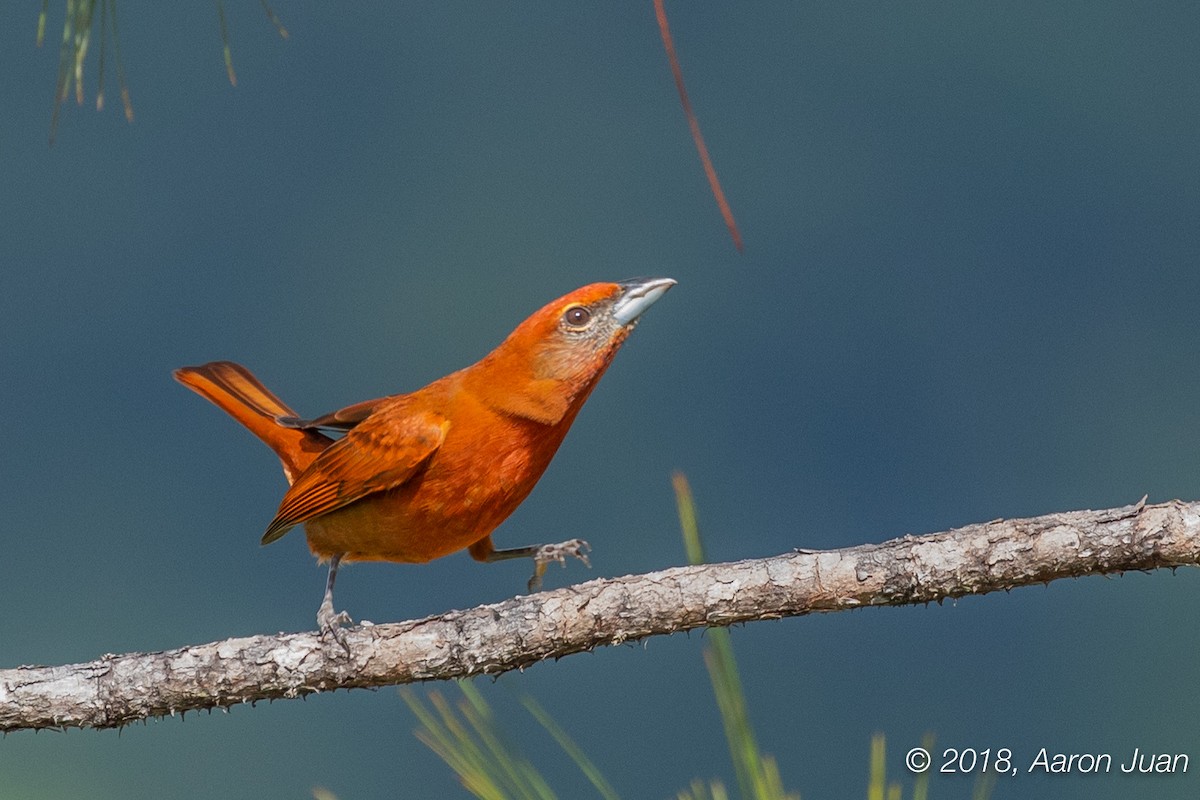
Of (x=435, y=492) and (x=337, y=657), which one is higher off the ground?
(x=435, y=492)

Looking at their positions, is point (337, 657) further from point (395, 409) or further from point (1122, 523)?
point (1122, 523)

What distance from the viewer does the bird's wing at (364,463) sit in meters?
3.43

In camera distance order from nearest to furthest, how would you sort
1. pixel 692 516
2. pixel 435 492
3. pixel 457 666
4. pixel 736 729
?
pixel 736 729, pixel 692 516, pixel 457 666, pixel 435 492

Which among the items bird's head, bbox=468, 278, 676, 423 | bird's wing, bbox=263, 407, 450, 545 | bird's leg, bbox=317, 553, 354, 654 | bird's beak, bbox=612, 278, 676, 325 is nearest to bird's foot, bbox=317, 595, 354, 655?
bird's leg, bbox=317, 553, 354, 654

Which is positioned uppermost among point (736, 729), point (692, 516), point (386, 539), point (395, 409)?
point (395, 409)

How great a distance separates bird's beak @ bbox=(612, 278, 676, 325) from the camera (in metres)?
3.38

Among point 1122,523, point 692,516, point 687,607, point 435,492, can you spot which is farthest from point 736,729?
point 435,492

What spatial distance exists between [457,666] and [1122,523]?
1.58m

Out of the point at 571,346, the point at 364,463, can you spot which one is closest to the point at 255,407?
the point at 364,463

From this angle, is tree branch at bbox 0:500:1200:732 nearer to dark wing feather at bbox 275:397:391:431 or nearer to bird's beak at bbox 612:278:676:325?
bird's beak at bbox 612:278:676:325

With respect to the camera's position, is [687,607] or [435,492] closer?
[687,607]

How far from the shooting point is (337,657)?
116 inches

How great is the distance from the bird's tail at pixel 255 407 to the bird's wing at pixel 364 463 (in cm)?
28

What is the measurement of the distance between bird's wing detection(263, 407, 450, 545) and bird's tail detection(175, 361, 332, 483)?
28cm
